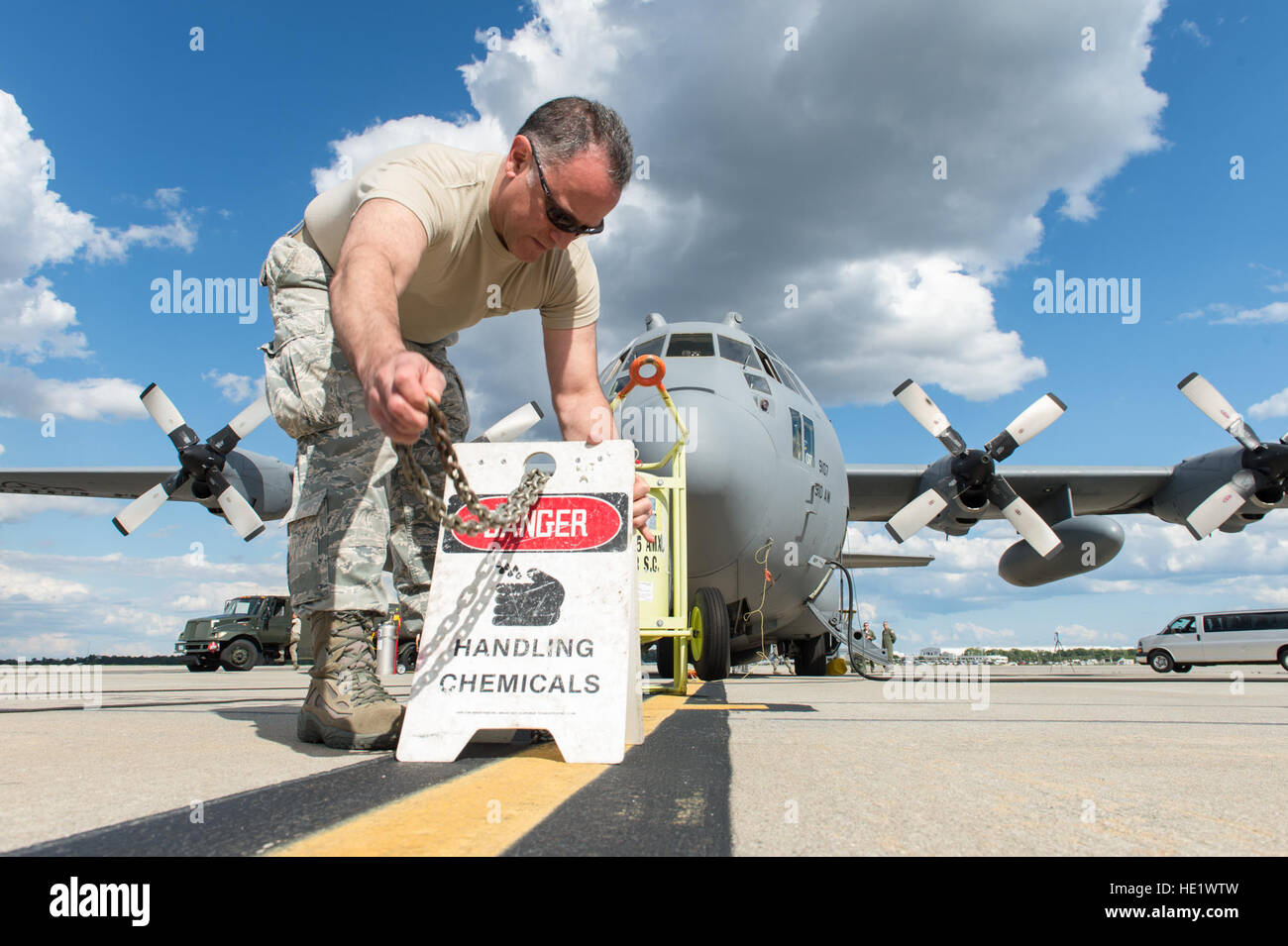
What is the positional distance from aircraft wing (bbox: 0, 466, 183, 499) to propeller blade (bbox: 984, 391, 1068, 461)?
15267mm

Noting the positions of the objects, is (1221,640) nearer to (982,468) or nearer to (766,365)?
(982,468)

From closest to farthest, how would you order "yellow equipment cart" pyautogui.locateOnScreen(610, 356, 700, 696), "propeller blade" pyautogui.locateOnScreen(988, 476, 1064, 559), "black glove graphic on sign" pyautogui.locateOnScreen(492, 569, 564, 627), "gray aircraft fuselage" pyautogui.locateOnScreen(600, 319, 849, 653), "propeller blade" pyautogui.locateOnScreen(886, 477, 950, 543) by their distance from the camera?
"black glove graphic on sign" pyautogui.locateOnScreen(492, 569, 564, 627) → "yellow equipment cart" pyautogui.locateOnScreen(610, 356, 700, 696) → "gray aircraft fuselage" pyautogui.locateOnScreen(600, 319, 849, 653) → "propeller blade" pyautogui.locateOnScreen(886, 477, 950, 543) → "propeller blade" pyautogui.locateOnScreen(988, 476, 1064, 559)

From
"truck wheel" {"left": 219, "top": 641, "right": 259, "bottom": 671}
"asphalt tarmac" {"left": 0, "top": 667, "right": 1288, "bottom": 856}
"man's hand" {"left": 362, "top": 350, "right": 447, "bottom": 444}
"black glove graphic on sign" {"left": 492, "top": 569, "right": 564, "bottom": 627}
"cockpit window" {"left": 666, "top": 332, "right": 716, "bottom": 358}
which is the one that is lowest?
"truck wheel" {"left": 219, "top": 641, "right": 259, "bottom": 671}

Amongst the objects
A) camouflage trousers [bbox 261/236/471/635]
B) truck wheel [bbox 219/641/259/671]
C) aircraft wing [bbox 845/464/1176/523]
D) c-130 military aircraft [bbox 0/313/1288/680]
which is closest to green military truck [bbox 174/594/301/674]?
truck wheel [bbox 219/641/259/671]

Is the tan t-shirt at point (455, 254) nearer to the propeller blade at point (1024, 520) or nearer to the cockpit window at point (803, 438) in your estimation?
the cockpit window at point (803, 438)

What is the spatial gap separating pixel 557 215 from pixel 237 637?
2199 cm

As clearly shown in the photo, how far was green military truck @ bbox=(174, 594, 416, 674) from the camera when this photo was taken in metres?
20.6

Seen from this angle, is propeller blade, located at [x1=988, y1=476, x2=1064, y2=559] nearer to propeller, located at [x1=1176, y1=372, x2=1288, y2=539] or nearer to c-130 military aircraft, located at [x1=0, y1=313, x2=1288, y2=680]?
c-130 military aircraft, located at [x1=0, y1=313, x2=1288, y2=680]

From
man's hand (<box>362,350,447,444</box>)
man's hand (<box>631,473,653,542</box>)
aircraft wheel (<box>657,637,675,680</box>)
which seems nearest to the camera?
man's hand (<box>362,350,447,444</box>)

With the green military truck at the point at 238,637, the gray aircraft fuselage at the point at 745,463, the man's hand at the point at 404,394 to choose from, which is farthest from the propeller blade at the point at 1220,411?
the green military truck at the point at 238,637

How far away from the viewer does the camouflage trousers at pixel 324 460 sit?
2.56 metres

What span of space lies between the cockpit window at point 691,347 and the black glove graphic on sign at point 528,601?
610cm
